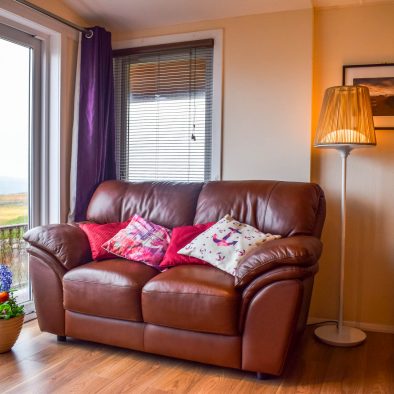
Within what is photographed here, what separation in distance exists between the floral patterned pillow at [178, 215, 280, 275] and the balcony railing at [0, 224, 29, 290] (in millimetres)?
1309

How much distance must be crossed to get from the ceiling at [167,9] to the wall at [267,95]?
6 centimetres

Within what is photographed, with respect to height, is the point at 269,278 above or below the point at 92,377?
above

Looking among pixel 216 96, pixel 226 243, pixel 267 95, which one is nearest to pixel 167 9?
pixel 216 96

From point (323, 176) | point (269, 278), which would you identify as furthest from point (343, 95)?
point (269, 278)

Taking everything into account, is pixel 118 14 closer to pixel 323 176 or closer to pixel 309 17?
pixel 309 17

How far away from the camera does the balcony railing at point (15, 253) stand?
3.02m

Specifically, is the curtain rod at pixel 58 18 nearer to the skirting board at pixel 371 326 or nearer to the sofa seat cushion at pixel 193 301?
the sofa seat cushion at pixel 193 301

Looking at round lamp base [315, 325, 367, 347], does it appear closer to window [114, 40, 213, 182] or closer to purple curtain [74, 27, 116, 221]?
window [114, 40, 213, 182]

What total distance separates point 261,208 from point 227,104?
914mm

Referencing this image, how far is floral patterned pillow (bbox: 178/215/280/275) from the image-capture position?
2.36 metres

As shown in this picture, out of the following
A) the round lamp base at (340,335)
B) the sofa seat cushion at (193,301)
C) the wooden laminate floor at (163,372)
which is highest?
the sofa seat cushion at (193,301)

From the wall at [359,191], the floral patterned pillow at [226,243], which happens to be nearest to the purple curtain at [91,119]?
the floral patterned pillow at [226,243]

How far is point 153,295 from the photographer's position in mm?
2252

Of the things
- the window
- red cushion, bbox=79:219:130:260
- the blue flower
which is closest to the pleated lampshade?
the window
